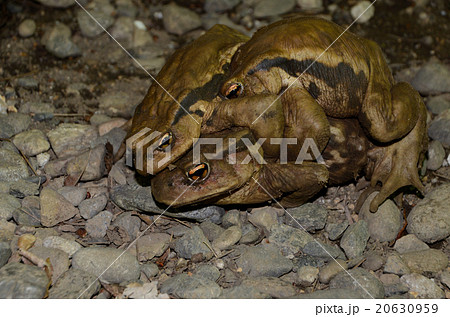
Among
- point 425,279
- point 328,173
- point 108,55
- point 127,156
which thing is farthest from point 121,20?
point 425,279

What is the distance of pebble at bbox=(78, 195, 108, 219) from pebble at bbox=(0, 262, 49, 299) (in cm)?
70

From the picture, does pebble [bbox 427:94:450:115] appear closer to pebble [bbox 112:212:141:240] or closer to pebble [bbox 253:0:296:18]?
pebble [bbox 253:0:296:18]

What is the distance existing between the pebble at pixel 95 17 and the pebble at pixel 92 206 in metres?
2.44

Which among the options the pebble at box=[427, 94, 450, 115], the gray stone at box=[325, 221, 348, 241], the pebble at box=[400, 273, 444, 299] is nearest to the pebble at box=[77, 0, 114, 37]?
the gray stone at box=[325, 221, 348, 241]

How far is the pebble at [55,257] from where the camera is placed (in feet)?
10.2

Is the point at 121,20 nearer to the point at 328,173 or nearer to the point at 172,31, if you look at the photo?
the point at 172,31

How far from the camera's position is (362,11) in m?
5.62

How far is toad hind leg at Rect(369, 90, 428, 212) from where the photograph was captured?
3941 millimetres

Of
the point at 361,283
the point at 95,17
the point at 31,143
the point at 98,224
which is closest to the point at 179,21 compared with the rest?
the point at 95,17

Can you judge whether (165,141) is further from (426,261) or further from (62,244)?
(426,261)

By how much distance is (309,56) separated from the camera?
355cm

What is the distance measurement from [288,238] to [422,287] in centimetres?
93

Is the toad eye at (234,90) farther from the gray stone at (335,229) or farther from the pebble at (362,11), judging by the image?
the pebble at (362,11)

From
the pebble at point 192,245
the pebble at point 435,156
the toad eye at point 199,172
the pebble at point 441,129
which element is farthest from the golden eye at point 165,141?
the pebble at point 441,129
